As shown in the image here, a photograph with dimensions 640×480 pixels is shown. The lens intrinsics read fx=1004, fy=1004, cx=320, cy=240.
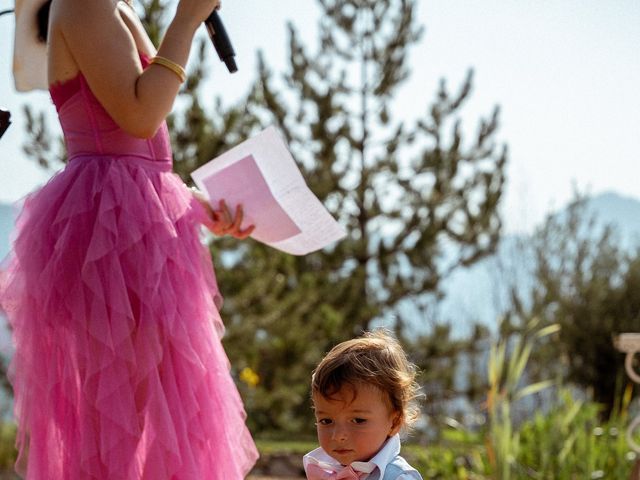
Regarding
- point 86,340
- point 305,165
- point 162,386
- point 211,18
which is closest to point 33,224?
point 86,340

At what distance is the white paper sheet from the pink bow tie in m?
0.62

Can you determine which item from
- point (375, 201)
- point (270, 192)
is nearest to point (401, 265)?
point (375, 201)

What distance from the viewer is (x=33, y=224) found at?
73.3 inches

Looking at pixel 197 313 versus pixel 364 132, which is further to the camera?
pixel 364 132

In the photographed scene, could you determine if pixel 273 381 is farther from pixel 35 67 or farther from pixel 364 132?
pixel 35 67

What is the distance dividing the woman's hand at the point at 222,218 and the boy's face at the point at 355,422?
0.61m

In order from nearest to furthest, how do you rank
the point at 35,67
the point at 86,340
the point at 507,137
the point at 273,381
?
the point at 86,340 < the point at 35,67 < the point at 273,381 < the point at 507,137

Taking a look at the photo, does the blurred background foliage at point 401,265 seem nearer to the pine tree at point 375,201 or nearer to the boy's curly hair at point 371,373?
the pine tree at point 375,201

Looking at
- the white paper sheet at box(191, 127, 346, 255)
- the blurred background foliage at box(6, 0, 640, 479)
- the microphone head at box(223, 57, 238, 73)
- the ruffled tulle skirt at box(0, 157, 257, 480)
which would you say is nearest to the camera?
the ruffled tulle skirt at box(0, 157, 257, 480)

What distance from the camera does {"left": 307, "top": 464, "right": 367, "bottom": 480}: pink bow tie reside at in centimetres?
154

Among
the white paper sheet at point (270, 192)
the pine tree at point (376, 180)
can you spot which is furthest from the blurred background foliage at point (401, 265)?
the white paper sheet at point (270, 192)

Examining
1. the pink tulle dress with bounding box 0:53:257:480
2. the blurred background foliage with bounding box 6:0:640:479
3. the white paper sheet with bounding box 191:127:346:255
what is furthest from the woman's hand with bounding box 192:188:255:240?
the blurred background foliage with bounding box 6:0:640:479

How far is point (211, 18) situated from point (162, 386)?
2.28 feet

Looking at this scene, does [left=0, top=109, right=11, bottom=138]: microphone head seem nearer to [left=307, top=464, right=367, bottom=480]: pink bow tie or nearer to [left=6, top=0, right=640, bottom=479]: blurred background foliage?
[left=307, top=464, right=367, bottom=480]: pink bow tie
